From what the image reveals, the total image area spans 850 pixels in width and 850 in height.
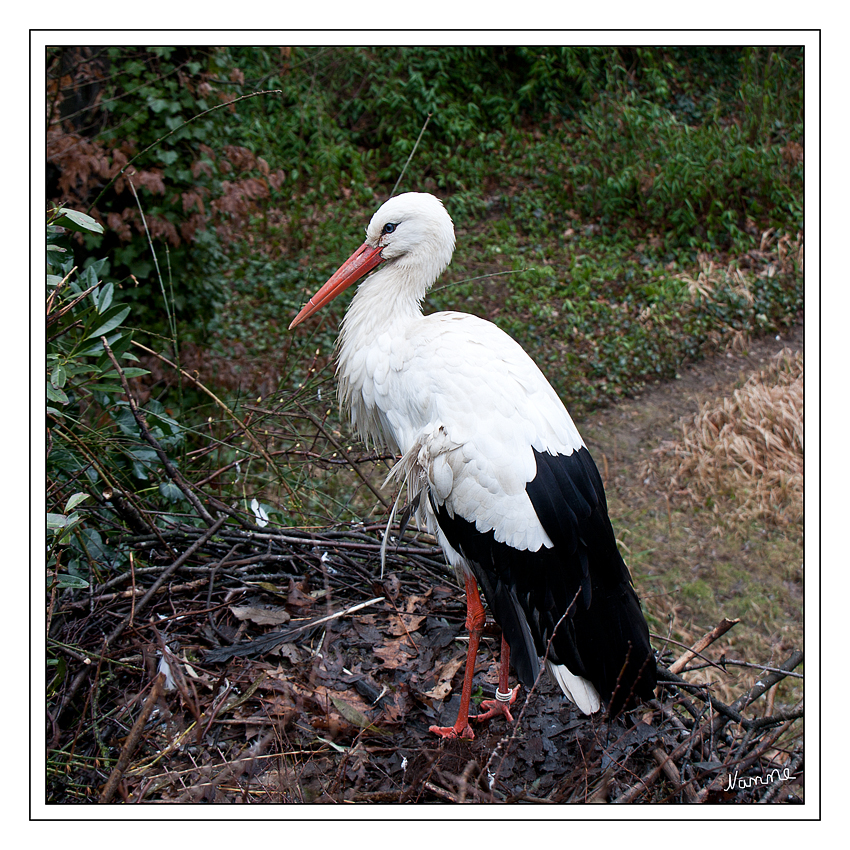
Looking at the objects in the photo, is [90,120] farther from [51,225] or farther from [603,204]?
[603,204]

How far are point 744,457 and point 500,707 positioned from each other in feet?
10.4

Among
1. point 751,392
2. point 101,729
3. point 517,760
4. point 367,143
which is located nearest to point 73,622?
point 101,729

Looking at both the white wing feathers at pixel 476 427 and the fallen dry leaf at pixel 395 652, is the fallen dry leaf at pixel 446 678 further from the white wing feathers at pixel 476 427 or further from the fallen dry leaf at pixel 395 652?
the white wing feathers at pixel 476 427

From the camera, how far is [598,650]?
211 cm

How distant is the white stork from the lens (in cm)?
206

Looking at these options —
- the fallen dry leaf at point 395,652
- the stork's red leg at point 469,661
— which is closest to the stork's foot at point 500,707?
the stork's red leg at point 469,661

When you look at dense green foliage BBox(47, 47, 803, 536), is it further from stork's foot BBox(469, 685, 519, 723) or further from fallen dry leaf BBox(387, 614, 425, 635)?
stork's foot BBox(469, 685, 519, 723)

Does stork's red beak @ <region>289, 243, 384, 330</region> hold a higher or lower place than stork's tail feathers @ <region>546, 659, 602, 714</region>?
higher

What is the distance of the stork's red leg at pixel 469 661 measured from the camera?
7.47ft

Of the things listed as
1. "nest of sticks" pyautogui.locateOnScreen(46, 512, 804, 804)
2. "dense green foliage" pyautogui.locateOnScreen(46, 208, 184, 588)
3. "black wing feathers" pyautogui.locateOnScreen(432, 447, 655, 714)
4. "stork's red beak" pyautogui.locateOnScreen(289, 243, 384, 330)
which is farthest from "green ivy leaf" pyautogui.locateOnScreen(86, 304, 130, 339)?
"black wing feathers" pyautogui.locateOnScreen(432, 447, 655, 714)

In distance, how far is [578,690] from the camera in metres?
2.10

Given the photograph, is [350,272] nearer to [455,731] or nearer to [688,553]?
[455,731]

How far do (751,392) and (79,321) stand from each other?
15.5 feet
